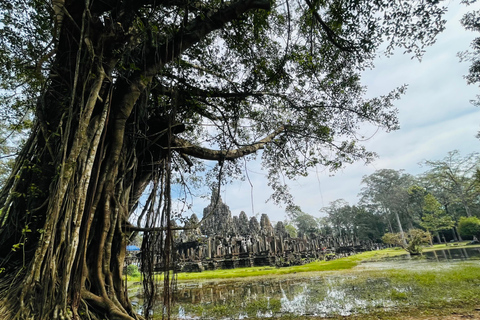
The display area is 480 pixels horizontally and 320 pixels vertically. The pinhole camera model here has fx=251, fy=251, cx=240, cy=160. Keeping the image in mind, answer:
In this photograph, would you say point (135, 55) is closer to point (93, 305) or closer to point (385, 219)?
point (93, 305)

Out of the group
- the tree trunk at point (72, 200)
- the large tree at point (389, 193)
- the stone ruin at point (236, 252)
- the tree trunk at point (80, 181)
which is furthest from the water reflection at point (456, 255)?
the large tree at point (389, 193)

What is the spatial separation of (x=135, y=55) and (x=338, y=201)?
51.6 metres

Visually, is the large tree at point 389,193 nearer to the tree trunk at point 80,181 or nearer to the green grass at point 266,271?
the green grass at point 266,271

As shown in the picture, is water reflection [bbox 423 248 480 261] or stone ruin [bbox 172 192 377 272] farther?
stone ruin [bbox 172 192 377 272]

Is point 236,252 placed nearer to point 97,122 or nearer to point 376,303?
point 376,303

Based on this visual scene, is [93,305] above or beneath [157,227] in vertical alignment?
beneath

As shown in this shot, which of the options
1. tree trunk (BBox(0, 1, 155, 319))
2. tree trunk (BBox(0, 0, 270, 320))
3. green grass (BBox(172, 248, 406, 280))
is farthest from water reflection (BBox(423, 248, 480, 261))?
tree trunk (BBox(0, 1, 155, 319))

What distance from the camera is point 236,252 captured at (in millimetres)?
16375

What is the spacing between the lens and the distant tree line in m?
28.2

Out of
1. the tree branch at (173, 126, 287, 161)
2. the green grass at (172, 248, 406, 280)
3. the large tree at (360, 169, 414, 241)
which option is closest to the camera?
the tree branch at (173, 126, 287, 161)

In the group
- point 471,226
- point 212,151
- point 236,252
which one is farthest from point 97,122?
point 471,226

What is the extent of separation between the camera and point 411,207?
38.4 metres

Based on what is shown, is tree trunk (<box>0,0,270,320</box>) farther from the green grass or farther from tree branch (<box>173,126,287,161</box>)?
the green grass

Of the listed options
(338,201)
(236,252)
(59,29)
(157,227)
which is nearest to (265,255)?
(236,252)
